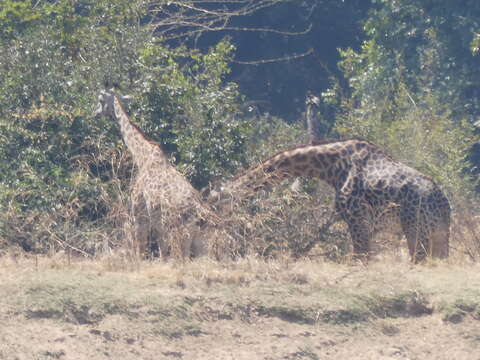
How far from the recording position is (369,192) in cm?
982

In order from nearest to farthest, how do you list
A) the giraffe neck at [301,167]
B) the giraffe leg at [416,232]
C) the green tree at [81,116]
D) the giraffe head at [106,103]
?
the giraffe leg at [416,232] → the giraffe neck at [301,167] → the green tree at [81,116] → the giraffe head at [106,103]

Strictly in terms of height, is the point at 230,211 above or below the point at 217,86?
below

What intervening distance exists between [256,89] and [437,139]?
1015 cm

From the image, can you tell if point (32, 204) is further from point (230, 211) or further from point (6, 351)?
point (6, 351)

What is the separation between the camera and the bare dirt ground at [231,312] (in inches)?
278

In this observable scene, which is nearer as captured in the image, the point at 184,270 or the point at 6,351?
the point at 6,351

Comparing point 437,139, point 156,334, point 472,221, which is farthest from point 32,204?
point 437,139

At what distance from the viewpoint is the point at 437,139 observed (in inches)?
527

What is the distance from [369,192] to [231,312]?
286 cm

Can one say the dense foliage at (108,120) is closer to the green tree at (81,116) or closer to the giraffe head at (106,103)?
the green tree at (81,116)

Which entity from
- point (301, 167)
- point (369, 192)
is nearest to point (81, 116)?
point (301, 167)

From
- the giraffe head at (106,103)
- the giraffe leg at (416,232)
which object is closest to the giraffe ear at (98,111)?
the giraffe head at (106,103)

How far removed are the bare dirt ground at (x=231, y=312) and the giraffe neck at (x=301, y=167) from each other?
1.59 metres

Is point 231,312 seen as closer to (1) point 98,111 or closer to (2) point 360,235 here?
(2) point 360,235
